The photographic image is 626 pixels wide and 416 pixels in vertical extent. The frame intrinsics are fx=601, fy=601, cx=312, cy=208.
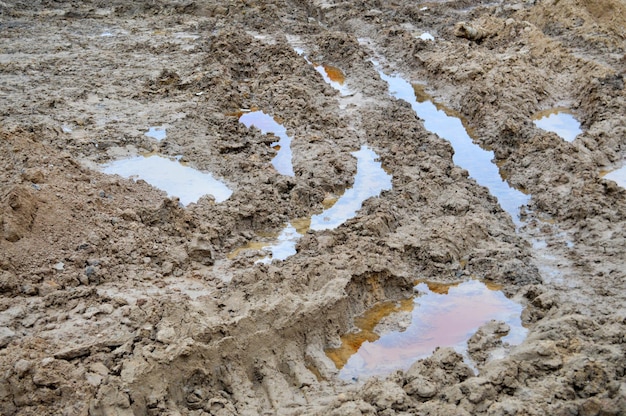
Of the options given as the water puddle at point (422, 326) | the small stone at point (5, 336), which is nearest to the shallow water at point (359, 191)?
the water puddle at point (422, 326)

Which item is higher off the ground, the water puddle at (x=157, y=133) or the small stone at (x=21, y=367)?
the small stone at (x=21, y=367)

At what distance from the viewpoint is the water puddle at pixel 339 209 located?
25.6 feet

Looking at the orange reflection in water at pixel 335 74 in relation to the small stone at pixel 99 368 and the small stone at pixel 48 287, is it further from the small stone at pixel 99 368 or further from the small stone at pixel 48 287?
the small stone at pixel 99 368

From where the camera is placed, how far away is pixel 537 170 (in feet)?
30.4

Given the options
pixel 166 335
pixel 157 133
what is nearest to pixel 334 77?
pixel 157 133

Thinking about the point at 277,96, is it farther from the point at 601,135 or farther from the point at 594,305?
the point at 594,305

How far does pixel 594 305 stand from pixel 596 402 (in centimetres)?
237

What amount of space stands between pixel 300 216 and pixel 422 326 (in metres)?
2.79

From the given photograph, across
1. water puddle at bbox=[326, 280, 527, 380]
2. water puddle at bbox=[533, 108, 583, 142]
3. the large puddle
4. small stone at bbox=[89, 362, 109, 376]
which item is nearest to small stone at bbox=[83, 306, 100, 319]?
small stone at bbox=[89, 362, 109, 376]

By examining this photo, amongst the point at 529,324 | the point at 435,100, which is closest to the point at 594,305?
the point at 529,324

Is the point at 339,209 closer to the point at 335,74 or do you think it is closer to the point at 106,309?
the point at 106,309

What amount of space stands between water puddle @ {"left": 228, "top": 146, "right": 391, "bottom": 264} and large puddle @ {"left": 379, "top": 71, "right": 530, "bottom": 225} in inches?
57.2

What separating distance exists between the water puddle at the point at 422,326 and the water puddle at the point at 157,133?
5.91m

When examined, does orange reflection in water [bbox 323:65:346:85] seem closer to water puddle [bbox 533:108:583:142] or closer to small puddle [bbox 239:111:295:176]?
small puddle [bbox 239:111:295:176]
